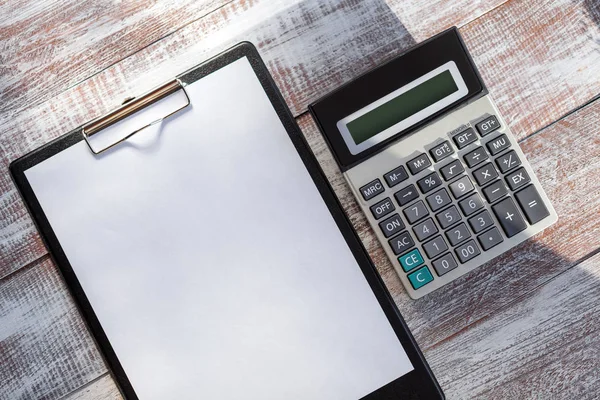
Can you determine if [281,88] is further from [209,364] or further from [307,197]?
[209,364]

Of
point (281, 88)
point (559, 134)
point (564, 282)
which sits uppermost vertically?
point (281, 88)

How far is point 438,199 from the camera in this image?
414 mm

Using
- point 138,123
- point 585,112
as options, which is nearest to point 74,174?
point 138,123

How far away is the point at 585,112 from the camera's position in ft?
1.50

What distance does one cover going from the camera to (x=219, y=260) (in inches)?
15.9

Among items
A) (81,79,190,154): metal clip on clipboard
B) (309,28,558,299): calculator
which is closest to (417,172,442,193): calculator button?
(309,28,558,299): calculator

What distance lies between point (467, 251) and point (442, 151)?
76mm

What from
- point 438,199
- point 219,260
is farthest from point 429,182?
point 219,260

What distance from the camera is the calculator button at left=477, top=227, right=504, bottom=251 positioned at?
Result: 0.42 meters

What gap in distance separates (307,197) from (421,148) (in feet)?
0.31

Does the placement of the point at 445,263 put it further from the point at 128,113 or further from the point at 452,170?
the point at 128,113

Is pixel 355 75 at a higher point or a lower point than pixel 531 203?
higher

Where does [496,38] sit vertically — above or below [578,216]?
above

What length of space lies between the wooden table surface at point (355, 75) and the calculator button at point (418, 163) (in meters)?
0.06
